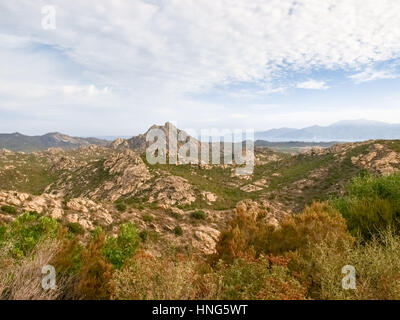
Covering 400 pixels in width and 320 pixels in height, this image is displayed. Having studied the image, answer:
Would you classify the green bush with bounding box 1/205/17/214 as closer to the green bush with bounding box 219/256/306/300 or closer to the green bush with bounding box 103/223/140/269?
the green bush with bounding box 103/223/140/269

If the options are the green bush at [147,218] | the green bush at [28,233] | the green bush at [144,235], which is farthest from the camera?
the green bush at [147,218]

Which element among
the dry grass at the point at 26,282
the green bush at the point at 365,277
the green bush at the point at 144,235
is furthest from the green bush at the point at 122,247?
the green bush at the point at 144,235

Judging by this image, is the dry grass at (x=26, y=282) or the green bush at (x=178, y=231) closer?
the dry grass at (x=26, y=282)

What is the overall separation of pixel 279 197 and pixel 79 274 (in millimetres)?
51522

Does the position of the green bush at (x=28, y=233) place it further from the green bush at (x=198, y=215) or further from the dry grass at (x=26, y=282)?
the green bush at (x=198, y=215)

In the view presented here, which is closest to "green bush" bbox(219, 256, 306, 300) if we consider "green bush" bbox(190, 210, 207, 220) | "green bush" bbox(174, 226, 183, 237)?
"green bush" bbox(174, 226, 183, 237)

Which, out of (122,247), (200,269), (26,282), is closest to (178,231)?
(122,247)

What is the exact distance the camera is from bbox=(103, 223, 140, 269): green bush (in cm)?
1080

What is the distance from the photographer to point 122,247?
38.2 ft

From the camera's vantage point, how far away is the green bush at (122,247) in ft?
35.4

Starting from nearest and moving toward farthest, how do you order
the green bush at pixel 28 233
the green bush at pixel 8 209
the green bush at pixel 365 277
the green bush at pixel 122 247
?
the green bush at pixel 365 277 → the green bush at pixel 122 247 → the green bush at pixel 28 233 → the green bush at pixel 8 209

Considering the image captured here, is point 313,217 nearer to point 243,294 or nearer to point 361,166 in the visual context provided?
point 243,294
